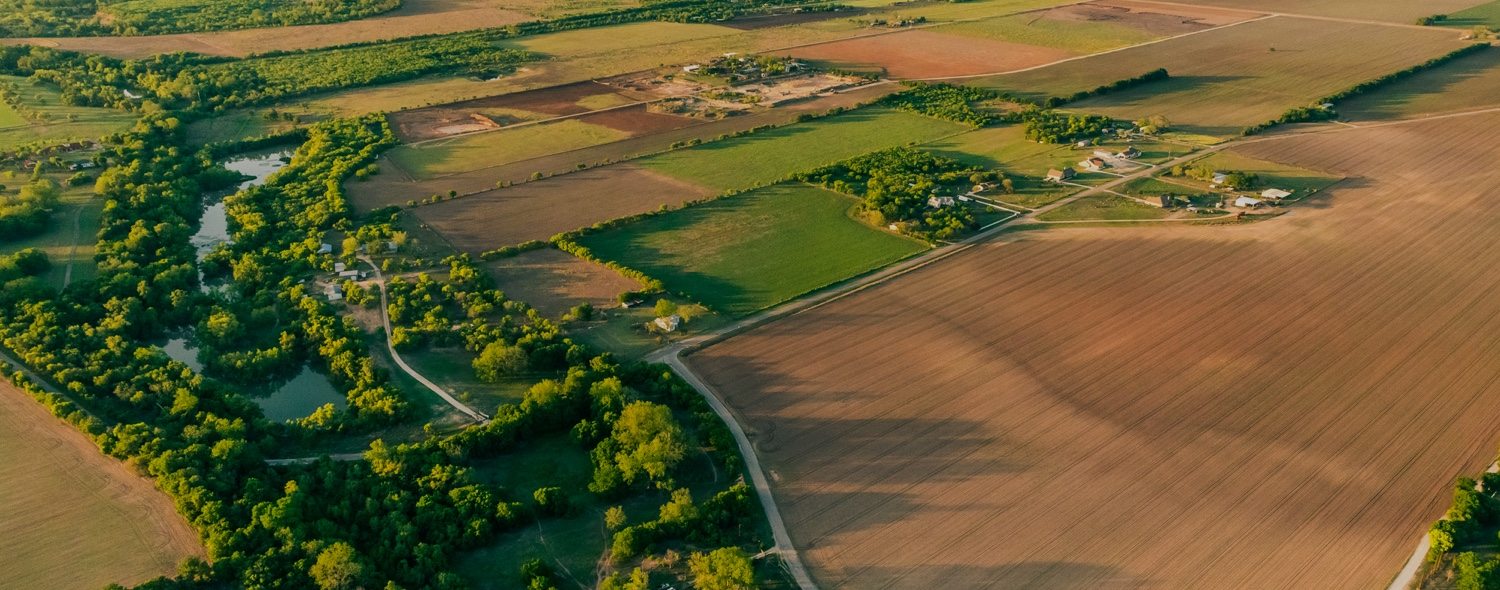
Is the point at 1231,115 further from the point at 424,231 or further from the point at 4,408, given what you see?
the point at 4,408

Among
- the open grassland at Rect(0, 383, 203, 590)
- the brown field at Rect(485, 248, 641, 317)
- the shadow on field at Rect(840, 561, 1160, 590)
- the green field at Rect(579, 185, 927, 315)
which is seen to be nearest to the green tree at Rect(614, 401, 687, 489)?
the shadow on field at Rect(840, 561, 1160, 590)

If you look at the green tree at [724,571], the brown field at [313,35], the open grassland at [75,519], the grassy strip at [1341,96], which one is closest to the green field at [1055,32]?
the grassy strip at [1341,96]

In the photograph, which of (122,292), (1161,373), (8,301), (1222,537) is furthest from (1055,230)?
(8,301)

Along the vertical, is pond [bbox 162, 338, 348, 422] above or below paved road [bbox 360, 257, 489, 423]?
below

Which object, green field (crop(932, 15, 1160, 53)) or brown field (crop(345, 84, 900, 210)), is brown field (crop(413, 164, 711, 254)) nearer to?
brown field (crop(345, 84, 900, 210))

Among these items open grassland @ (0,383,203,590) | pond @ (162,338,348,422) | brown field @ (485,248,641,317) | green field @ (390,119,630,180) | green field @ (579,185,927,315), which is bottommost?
open grassland @ (0,383,203,590)

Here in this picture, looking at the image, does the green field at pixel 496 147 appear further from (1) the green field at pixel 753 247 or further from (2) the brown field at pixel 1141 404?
(2) the brown field at pixel 1141 404

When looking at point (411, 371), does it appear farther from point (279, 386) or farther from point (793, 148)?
point (793, 148)
